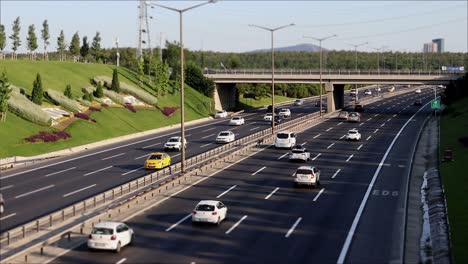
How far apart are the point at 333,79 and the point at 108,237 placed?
95.7m

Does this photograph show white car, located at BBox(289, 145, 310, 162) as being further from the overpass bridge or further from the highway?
the overpass bridge

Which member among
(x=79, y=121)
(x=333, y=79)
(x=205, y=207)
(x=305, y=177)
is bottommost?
(x=305, y=177)

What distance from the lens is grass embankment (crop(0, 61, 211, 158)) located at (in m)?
67.9

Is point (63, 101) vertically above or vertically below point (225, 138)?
above

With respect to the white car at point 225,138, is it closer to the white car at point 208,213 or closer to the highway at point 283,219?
the highway at point 283,219

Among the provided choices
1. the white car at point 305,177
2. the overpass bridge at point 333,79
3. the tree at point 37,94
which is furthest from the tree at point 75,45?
the white car at point 305,177

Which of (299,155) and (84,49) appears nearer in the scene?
(299,155)

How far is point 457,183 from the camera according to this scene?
4575cm

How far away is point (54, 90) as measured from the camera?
9069 centimetres

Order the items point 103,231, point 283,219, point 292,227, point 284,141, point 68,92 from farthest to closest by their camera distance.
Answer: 1. point 68,92
2. point 284,141
3. point 283,219
4. point 292,227
5. point 103,231

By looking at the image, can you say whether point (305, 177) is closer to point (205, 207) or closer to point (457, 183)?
point (457, 183)

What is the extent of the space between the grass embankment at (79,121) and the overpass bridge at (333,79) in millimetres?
7228

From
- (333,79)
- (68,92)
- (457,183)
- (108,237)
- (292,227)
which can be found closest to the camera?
(108,237)

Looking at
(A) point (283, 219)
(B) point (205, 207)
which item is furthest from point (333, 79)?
(B) point (205, 207)
